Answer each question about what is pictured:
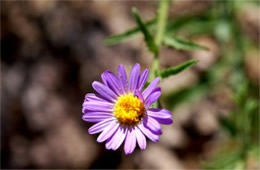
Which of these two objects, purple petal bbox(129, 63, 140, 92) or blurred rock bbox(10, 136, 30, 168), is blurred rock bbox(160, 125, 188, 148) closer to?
blurred rock bbox(10, 136, 30, 168)

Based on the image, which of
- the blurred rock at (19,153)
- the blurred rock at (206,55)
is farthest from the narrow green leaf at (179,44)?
the blurred rock at (19,153)

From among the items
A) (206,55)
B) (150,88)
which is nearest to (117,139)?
(150,88)

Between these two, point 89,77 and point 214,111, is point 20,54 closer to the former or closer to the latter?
point 89,77

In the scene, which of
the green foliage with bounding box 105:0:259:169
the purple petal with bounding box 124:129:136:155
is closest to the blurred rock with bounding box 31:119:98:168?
the green foliage with bounding box 105:0:259:169

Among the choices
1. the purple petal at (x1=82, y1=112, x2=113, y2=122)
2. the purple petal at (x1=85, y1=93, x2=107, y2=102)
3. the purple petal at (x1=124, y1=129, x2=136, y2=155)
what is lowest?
the purple petal at (x1=124, y1=129, x2=136, y2=155)

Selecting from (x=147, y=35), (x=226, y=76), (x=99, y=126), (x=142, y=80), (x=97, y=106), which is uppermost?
(x=226, y=76)

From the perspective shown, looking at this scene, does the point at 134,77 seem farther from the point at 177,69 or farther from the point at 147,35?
the point at 147,35
